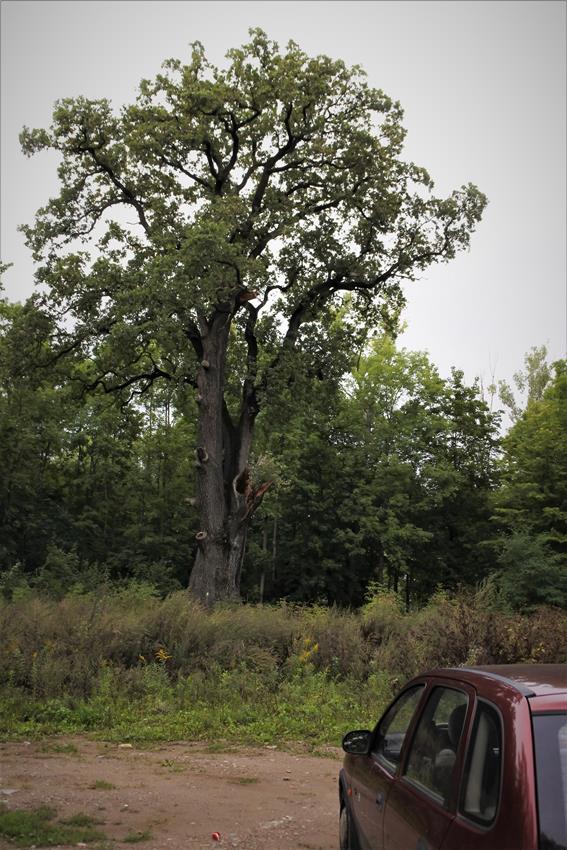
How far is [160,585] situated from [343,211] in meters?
18.9

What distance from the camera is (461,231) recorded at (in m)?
27.0

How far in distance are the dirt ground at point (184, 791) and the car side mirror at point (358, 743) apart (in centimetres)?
187

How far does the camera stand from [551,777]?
3.01 m

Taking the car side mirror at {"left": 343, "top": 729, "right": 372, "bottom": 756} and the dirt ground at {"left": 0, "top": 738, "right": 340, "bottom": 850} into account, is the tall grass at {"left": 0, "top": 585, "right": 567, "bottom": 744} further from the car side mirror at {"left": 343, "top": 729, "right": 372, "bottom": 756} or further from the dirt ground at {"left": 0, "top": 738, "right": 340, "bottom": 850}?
the car side mirror at {"left": 343, "top": 729, "right": 372, "bottom": 756}

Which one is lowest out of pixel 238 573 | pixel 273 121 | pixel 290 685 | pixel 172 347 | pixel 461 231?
pixel 290 685

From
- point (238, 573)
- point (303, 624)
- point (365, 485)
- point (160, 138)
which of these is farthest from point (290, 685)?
point (365, 485)

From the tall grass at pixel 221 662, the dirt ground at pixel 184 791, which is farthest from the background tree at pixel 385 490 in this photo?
the dirt ground at pixel 184 791

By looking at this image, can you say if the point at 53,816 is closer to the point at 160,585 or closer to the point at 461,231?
the point at 461,231

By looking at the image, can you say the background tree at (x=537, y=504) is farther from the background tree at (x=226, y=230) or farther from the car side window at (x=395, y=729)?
the car side window at (x=395, y=729)

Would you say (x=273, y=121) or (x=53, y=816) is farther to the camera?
(x=273, y=121)

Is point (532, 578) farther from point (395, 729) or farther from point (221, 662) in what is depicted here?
point (395, 729)

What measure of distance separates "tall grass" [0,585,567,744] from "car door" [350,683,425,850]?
620 centimetres

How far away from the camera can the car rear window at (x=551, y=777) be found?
2879 mm

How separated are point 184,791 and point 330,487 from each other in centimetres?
3664
